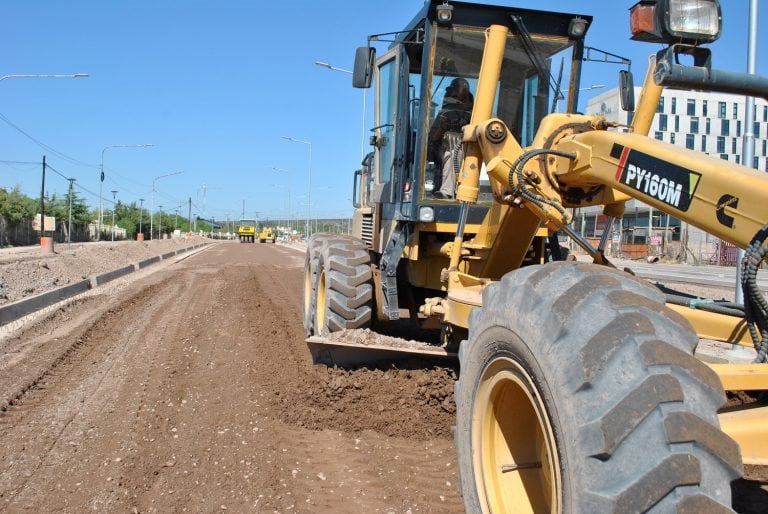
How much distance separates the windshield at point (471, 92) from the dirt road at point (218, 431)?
1.87 meters

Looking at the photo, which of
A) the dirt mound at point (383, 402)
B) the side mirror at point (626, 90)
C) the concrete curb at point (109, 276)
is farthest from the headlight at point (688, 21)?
the concrete curb at point (109, 276)

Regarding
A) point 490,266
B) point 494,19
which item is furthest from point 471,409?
point 494,19

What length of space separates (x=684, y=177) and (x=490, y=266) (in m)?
2.55

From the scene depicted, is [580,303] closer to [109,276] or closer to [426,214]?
[426,214]

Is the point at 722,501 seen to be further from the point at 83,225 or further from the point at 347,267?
the point at 83,225

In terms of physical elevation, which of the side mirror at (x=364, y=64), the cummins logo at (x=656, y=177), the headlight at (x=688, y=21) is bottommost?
the cummins logo at (x=656, y=177)

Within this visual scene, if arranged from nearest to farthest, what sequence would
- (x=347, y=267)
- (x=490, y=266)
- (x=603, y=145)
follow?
1. (x=603, y=145)
2. (x=490, y=266)
3. (x=347, y=267)

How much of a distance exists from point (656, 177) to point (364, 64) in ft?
11.7

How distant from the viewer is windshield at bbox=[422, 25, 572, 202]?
572 centimetres

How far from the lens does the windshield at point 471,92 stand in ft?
18.8

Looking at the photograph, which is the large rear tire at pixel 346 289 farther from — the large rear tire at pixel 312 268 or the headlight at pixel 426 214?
the headlight at pixel 426 214

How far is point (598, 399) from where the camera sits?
2.16 m

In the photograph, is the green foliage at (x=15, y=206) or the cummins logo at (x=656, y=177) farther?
the green foliage at (x=15, y=206)

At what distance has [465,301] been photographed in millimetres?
4574
